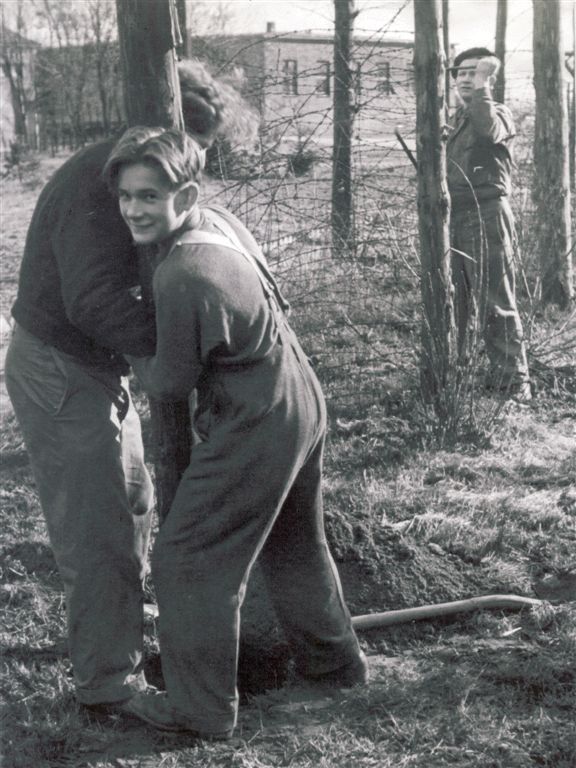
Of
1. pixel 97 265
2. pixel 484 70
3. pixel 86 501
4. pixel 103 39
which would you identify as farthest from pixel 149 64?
pixel 103 39

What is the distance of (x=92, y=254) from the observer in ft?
9.62

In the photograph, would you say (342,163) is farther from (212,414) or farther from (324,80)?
(212,414)

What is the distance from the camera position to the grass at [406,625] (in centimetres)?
308

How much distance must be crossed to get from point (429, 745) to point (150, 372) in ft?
4.60

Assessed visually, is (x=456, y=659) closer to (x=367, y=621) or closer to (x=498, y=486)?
(x=367, y=621)

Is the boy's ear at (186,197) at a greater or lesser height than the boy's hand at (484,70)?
lesser

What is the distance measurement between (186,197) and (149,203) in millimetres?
106

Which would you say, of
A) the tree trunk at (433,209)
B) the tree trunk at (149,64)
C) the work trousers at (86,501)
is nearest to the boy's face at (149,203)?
the tree trunk at (149,64)

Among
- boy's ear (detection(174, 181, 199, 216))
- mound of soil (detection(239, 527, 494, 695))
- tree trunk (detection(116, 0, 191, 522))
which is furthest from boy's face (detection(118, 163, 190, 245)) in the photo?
mound of soil (detection(239, 527, 494, 695))

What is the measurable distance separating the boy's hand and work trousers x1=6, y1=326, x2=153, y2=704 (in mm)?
4817

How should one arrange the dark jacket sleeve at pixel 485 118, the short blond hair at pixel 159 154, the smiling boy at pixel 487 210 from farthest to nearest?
1. the dark jacket sleeve at pixel 485 118
2. the smiling boy at pixel 487 210
3. the short blond hair at pixel 159 154

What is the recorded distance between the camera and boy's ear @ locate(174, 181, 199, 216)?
2789 mm

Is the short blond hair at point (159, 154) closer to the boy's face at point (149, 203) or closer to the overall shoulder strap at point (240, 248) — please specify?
the boy's face at point (149, 203)

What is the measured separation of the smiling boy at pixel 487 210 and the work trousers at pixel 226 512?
13.2 feet
